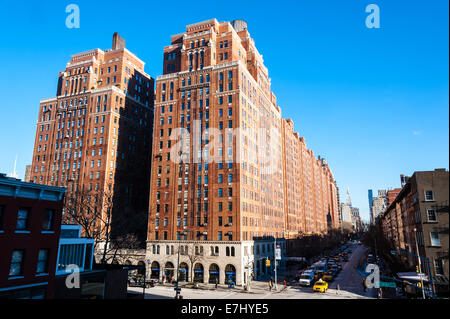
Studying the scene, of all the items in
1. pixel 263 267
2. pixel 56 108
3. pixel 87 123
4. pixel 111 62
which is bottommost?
pixel 263 267

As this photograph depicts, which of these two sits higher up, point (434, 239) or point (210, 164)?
point (210, 164)

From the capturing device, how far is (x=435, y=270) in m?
35.8

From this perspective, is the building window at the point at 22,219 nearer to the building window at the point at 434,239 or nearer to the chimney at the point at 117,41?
the building window at the point at 434,239

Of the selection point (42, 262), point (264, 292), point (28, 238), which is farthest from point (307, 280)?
point (28, 238)

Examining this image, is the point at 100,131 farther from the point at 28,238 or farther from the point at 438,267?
the point at 438,267

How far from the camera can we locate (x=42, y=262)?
26.4 meters

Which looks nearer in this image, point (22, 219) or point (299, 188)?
point (22, 219)

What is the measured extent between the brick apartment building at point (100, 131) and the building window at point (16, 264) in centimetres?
6291

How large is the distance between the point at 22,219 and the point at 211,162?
49.8 m

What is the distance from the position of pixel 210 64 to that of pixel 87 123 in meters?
44.4

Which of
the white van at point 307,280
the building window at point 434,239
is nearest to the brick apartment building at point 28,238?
the building window at point 434,239

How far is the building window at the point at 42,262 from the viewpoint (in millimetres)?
26062

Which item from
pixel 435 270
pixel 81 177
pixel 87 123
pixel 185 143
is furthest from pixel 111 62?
pixel 435 270
